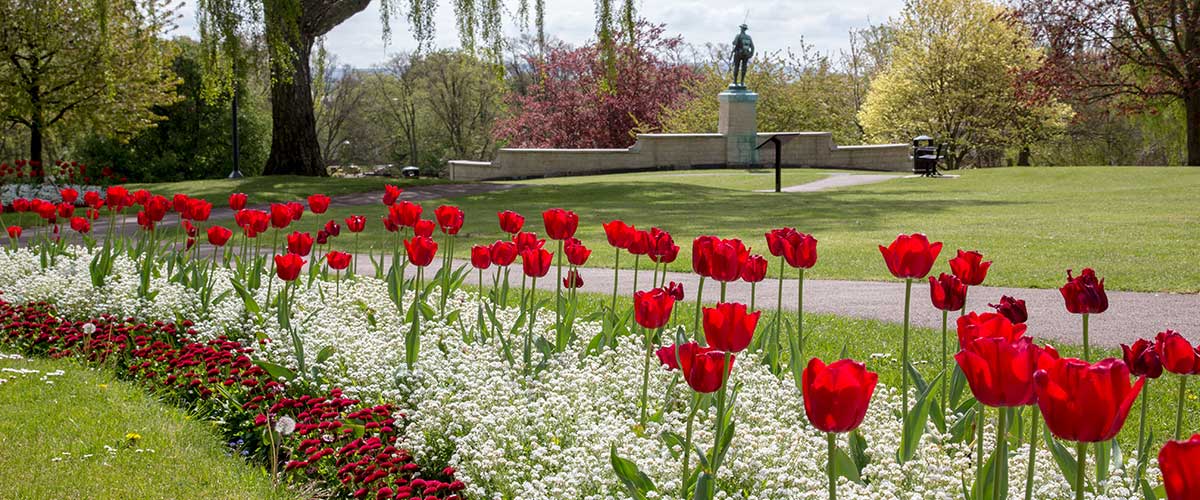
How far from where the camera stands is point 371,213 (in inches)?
680

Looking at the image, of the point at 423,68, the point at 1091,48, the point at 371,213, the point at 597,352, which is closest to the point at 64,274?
the point at 597,352

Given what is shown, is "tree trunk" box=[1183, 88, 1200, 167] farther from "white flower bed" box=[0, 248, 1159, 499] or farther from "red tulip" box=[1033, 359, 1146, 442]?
"red tulip" box=[1033, 359, 1146, 442]

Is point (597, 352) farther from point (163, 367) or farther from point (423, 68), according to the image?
point (423, 68)

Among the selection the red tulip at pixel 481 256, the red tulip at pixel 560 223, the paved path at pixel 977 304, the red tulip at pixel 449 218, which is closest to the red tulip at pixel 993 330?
the red tulip at pixel 560 223

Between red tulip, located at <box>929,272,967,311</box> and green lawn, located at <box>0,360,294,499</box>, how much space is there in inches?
91.8

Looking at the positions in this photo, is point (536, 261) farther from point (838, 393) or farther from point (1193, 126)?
point (1193, 126)

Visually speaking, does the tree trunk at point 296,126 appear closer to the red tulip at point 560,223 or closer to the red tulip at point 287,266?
the red tulip at point 287,266

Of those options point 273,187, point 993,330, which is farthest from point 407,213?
point 273,187

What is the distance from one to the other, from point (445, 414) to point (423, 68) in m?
59.5

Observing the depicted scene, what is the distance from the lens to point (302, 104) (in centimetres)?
2269

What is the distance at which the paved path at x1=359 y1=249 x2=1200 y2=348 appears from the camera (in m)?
6.72

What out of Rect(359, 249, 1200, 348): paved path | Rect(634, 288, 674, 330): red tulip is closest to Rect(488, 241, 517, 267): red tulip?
Rect(634, 288, 674, 330): red tulip

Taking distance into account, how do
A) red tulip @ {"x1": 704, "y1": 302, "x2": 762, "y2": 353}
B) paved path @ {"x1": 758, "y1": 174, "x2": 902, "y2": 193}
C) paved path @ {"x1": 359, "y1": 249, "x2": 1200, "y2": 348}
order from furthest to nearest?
paved path @ {"x1": 758, "y1": 174, "x2": 902, "y2": 193}
paved path @ {"x1": 359, "y1": 249, "x2": 1200, "y2": 348}
red tulip @ {"x1": 704, "y1": 302, "x2": 762, "y2": 353}

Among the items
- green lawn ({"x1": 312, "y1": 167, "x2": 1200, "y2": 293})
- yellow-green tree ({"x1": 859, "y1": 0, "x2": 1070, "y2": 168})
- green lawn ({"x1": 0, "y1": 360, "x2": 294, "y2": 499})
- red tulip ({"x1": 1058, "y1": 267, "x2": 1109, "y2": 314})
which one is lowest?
green lawn ({"x1": 0, "y1": 360, "x2": 294, "y2": 499})
